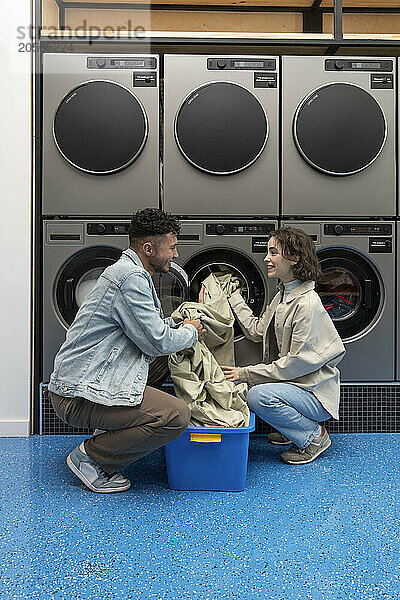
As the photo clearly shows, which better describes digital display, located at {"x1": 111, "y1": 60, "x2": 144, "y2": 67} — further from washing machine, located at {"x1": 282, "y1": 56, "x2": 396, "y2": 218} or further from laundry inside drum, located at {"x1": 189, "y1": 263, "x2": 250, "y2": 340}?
laundry inside drum, located at {"x1": 189, "y1": 263, "x2": 250, "y2": 340}

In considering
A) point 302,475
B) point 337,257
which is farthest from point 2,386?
point 337,257

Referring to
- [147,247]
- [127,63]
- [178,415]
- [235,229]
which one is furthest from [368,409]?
[127,63]

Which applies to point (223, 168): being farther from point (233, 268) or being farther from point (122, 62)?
point (122, 62)

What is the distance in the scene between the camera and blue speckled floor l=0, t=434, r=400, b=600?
1.76 metres

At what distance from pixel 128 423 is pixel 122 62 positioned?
1917mm

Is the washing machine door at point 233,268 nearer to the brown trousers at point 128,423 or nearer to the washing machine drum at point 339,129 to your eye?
the washing machine drum at point 339,129

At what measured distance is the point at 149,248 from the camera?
2.55 metres

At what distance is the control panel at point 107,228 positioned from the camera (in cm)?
322

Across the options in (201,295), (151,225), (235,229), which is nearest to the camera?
(151,225)

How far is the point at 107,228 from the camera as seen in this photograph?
323 cm

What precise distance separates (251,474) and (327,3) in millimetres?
2885

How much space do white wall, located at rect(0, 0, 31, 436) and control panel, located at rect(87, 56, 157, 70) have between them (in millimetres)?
329

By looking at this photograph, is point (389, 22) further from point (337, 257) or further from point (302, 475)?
point (302, 475)

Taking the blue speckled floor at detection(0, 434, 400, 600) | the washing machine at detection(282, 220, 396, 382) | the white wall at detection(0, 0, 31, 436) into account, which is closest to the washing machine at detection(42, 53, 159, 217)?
the white wall at detection(0, 0, 31, 436)
